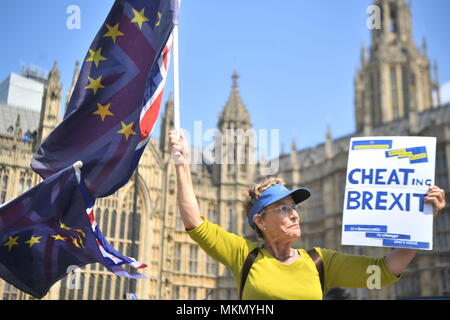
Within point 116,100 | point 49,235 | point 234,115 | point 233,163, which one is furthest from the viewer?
point 234,115

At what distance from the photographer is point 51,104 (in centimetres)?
2938

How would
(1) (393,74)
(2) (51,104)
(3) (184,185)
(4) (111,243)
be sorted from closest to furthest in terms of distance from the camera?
(3) (184,185) < (2) (51,104) < (4) (111,243) < (1) (393,74)

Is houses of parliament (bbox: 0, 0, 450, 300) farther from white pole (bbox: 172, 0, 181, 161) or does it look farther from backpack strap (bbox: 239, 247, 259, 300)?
backpack strap (bbox: 239, 247, 259, 300)

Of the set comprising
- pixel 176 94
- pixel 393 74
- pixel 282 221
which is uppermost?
pixel 393 74

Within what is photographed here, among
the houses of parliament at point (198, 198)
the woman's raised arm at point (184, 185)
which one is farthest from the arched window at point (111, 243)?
the woman's raised arm at point (184, 185)

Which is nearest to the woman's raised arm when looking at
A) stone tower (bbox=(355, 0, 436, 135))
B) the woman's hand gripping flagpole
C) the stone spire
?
the woman's hand gripping flagpole

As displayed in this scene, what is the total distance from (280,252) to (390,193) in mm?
846

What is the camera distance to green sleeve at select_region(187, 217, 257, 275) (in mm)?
3488

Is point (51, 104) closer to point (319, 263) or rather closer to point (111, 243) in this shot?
point (111, 243)

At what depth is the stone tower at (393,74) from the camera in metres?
47.7

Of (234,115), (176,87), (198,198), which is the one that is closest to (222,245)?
(176,87)

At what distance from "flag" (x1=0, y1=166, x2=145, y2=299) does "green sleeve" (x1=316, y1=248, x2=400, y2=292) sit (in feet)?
8.15

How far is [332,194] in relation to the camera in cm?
3400
